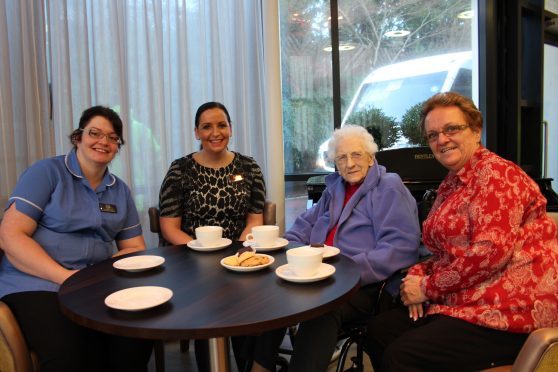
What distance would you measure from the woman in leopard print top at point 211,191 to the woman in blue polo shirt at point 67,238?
10.9 inches

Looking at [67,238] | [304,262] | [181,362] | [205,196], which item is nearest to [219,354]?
[304,262]

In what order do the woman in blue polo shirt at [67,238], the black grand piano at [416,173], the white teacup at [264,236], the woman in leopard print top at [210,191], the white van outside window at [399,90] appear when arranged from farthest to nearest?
the white van outside window at [399,90] → the black grand piano at [416,173] → the woman in leopard print top at [210,191] → the white teacup at [264,236] → the woman in blue polo shirt at [67,238]

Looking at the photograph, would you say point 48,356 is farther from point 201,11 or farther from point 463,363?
point 201,11

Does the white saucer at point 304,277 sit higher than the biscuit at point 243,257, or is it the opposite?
the biscuit at point 243,257

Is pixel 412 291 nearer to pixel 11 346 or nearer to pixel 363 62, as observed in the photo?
pixel 11 346

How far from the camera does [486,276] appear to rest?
1.41 meters

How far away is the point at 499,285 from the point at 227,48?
2.33 metres

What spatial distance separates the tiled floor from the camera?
7.92ft

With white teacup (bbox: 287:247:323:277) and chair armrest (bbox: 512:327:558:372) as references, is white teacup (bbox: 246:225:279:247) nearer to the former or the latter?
white teacup (bbox: 287:247:323:277)

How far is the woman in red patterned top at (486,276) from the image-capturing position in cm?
137

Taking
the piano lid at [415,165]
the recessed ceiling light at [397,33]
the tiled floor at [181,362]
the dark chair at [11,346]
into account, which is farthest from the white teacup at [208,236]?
the recessed ceiling light at [397,33]

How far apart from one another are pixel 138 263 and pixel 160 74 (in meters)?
1.65

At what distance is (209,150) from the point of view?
2385 millimetres

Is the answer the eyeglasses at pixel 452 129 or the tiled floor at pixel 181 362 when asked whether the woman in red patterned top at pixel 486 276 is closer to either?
the eyeglasses at pixel 452 129
